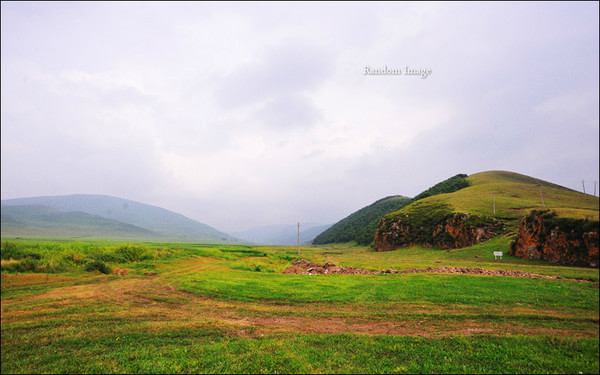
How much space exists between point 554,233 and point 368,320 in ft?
40.7

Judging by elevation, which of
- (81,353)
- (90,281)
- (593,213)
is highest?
(593,213)

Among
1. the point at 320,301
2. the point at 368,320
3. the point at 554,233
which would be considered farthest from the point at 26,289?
the point at 554,233

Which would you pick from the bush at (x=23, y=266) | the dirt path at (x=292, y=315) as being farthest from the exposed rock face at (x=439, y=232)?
the bush at (x=23, y=266)

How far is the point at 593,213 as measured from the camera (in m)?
8.43

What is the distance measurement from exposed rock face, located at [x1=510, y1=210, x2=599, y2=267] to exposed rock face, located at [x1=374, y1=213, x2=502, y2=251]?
32.7m

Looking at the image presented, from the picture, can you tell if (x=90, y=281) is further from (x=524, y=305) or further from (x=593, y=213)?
(x=593, y=213)

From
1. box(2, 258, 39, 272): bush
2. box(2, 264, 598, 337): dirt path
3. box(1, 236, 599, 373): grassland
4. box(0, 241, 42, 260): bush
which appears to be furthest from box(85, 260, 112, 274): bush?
box(2, 264, 598, 337): dirt path

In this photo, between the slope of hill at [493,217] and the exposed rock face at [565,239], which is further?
the slope of hill at [493,217]

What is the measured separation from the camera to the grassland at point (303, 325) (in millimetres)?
6395

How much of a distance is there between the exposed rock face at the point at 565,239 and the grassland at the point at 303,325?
89 cm

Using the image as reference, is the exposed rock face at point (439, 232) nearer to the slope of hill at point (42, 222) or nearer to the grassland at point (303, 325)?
the grassland at point (303, 325)

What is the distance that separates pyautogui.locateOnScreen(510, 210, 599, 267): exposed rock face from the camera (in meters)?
9.50

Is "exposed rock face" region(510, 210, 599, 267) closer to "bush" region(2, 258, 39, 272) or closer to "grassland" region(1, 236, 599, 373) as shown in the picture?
"grassland" region(1, 236, 599, 373)

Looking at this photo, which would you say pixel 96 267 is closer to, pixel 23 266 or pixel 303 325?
pixel 23 266
